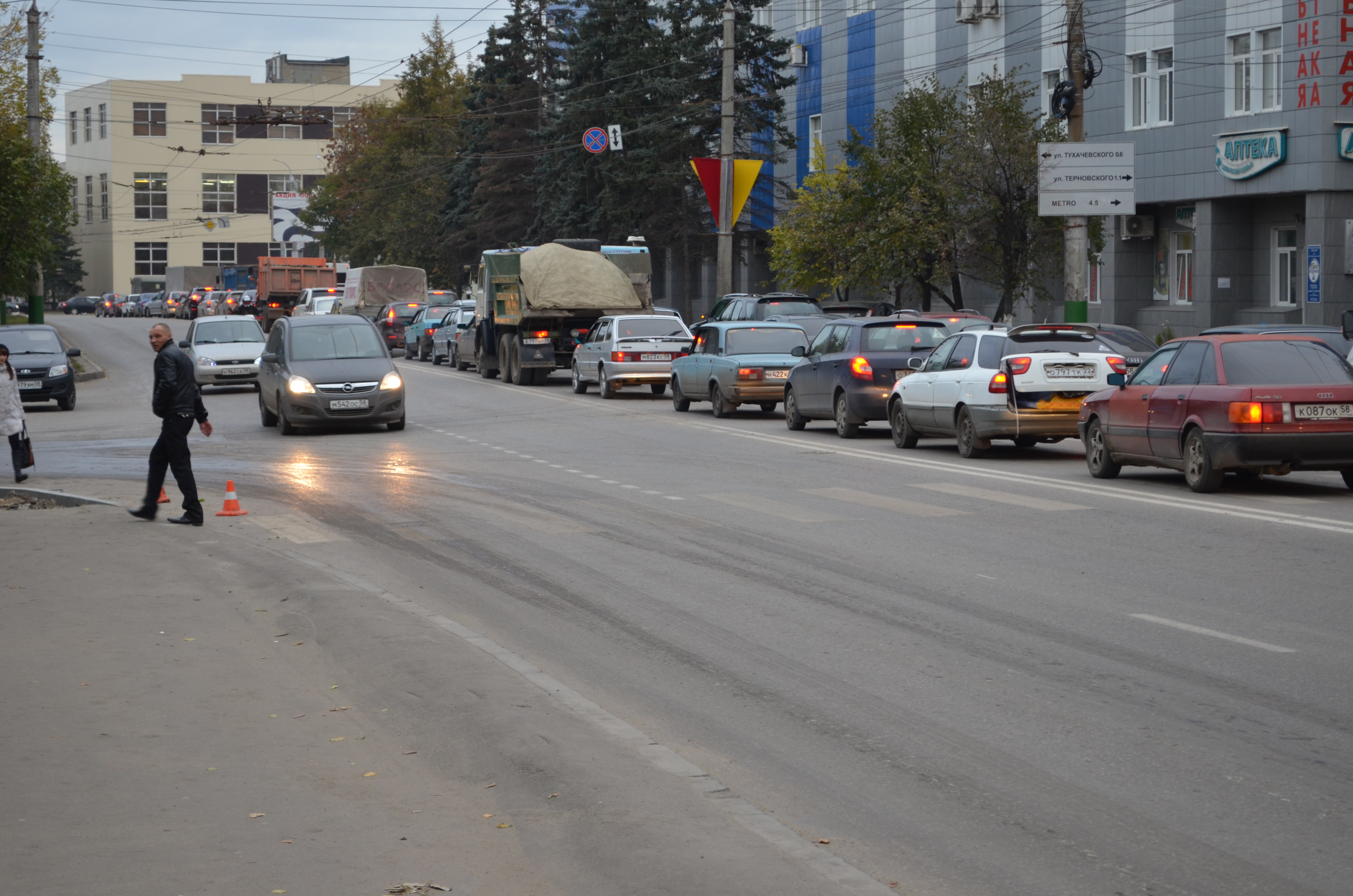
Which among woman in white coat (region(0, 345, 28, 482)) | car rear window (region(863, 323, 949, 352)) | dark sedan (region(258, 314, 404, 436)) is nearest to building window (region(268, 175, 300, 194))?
dark sedan (region(258, 314, 404, 436))

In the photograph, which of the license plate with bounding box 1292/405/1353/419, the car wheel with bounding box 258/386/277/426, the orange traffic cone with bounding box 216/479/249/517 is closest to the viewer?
the license plate with bounding box 1292/405/1353/419

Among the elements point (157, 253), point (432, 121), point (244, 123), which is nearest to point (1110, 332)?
point (244, 123)

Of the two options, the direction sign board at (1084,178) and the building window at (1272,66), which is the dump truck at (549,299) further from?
the building window at (1272,66)

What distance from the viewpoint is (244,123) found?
62375 mm

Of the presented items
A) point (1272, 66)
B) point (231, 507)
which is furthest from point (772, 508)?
point (1272, 66)

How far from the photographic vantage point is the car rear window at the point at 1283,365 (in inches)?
599

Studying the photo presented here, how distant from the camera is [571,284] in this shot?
3712 cm

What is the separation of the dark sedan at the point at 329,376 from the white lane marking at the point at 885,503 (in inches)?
A: 409

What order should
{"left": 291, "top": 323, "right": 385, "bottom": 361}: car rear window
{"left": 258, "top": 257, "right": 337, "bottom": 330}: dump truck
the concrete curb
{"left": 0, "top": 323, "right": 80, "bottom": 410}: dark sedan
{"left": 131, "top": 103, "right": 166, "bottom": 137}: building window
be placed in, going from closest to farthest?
the concrete curb → {"left": 291, "top": 323, "right": 385, "bottom": 361}: car rear window → {"left": 0, "top": 323, "right": 80, "bottom": 410}: dark sedan → {"left": 258, "top": 257, "right": 337, "bottom": 330}: dump truck → {"left": 131, "top": 103, "right": 166, "bottom": 137}: building window

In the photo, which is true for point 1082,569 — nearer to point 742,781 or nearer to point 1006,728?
point 1006,728

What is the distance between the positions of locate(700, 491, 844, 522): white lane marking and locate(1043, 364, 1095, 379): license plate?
5.03 meters

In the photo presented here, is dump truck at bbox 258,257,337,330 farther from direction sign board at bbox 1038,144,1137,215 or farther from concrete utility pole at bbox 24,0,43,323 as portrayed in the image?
direction sign board at bbox 1038,144,1137,215

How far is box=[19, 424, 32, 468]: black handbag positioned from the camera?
17.9 meters

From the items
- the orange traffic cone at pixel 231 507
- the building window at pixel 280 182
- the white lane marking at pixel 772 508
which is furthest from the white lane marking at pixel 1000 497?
the building window at pixel 280 182
